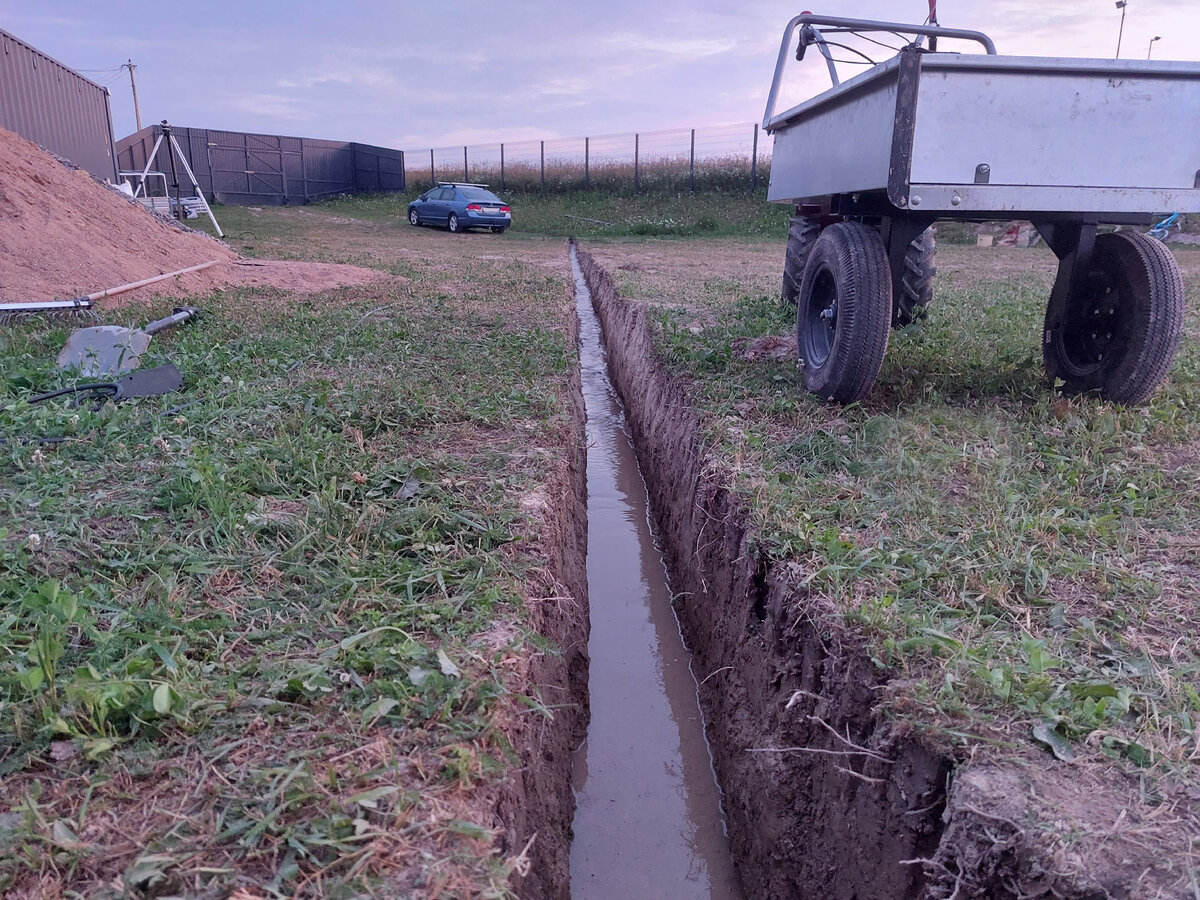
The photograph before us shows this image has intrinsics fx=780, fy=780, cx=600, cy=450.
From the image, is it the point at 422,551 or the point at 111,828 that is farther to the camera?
the point at 422,551

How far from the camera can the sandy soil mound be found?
26.7 feet

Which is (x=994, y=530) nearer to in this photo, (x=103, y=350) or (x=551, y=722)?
(x=551, y=722)

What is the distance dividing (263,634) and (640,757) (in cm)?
187

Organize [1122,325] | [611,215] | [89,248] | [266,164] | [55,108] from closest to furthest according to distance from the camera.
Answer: [1122,325] → [89,248] → [55,108] → [611,215] → [266,164]

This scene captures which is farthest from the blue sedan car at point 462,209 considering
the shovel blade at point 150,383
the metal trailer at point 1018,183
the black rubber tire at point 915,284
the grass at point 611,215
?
the shovel blade at point 150,383

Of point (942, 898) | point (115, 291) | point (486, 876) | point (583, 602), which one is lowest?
point (583, 602)

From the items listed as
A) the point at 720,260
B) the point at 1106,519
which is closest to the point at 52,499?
the point at 1106,519

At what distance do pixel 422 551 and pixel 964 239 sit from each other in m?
21.7

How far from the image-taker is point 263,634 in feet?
8.55

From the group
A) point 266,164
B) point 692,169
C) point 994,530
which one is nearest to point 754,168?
point 692,169

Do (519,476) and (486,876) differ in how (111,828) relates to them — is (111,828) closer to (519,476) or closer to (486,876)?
(486,876)

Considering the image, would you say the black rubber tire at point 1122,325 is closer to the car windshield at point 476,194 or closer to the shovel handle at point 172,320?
the shovel handle at point 172,320

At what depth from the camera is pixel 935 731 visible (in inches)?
87.9

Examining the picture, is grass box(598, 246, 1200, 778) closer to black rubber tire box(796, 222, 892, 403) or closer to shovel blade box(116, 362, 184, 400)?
black rubber tire box(796, 222, 892, 403)
